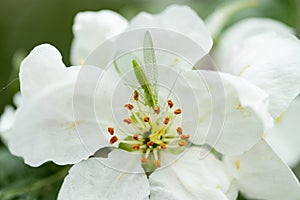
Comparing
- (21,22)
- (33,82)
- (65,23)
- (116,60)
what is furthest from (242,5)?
(21,22)

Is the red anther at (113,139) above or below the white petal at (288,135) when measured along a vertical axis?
above

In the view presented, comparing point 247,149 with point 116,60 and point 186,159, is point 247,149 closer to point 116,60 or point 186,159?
point 186,159

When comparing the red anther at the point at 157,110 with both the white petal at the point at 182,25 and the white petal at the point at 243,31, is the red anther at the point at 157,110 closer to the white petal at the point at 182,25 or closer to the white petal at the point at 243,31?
the white petal at the point at 182,25

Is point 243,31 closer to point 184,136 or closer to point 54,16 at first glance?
point 184,136

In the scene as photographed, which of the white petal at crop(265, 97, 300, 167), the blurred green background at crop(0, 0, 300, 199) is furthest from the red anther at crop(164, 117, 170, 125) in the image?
the blurred green background at crop(0, 0, 300, 199)

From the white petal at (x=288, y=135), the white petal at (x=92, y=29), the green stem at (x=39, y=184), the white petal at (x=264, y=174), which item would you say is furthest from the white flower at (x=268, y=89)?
the green stem at (x=39, y=184)
